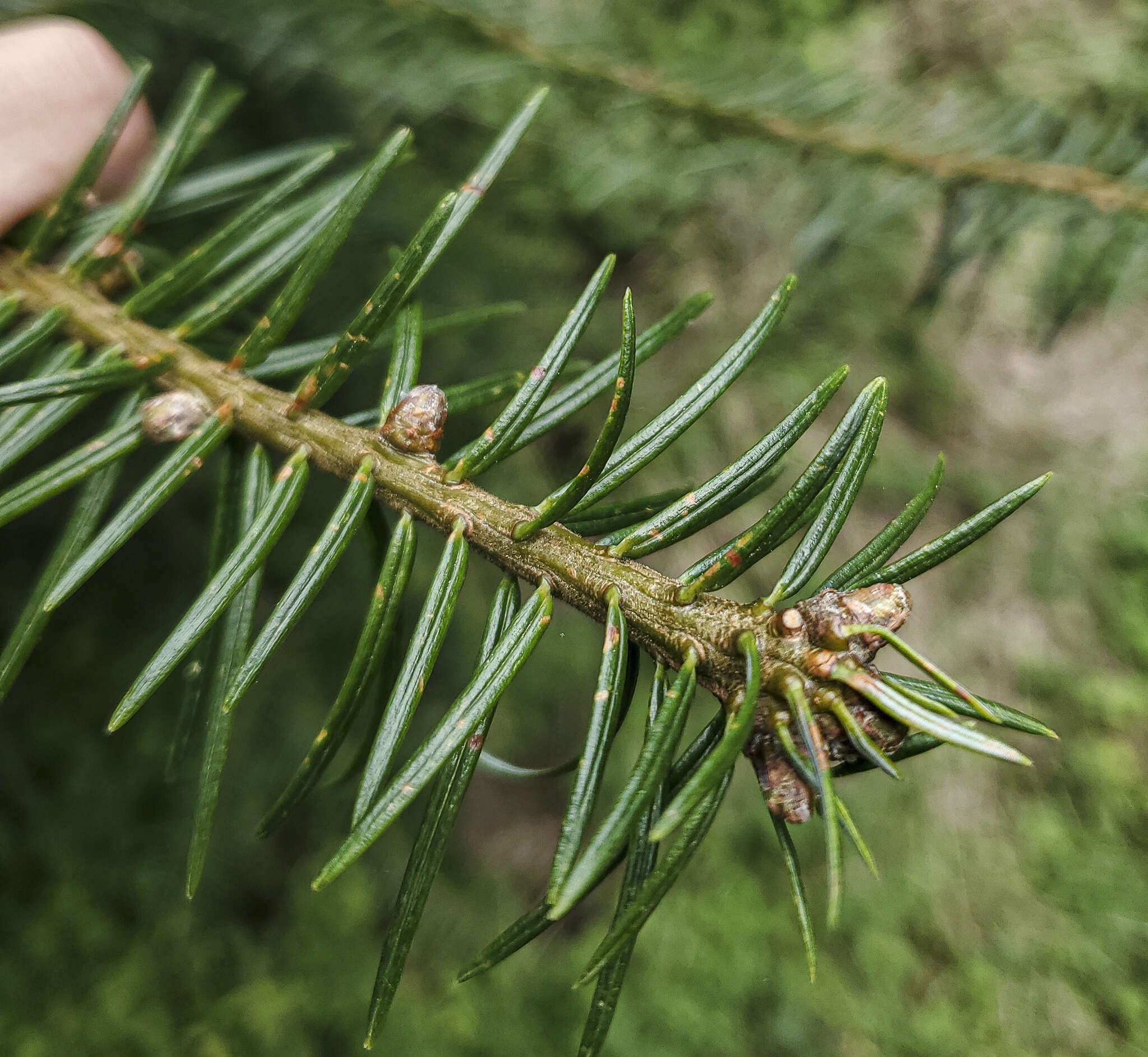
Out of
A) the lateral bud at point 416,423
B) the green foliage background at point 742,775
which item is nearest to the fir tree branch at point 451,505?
the lateral bud at point 416,423

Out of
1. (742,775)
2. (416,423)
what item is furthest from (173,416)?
(742,775)

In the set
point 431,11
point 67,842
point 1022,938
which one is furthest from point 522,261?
point 1022,938

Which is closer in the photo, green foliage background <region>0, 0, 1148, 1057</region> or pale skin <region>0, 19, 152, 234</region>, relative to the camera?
pale skin <region>0, 19, 152, 234</region>

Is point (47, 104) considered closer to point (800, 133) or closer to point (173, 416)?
point (173, 416)

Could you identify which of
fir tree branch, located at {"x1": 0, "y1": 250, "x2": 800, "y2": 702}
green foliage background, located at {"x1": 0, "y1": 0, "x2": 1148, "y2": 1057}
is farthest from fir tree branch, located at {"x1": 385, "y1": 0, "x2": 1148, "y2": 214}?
fir tree branch, located at {"x1": 0, "y1": 250, "x2": 800, "y2": 702}

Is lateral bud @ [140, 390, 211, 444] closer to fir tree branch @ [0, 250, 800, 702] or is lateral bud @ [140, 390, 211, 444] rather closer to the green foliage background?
fir tree branch @ [0, 250, 800, 702]

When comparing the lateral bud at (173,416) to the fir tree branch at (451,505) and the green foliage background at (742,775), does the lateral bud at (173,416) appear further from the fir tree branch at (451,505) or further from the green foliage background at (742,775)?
the green foliage background at (742,775)
